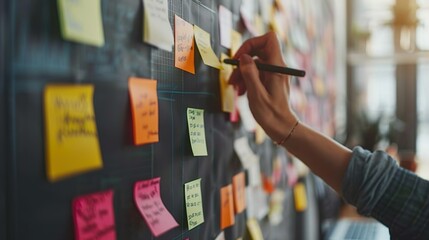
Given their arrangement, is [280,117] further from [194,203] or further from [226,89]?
[194,203]

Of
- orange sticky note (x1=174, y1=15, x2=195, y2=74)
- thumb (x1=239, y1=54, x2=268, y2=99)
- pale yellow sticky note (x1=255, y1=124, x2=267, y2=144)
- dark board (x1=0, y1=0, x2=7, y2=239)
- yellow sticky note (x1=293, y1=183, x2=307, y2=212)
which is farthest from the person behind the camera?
yellow sticky note (x1=293, y1=183, x2=307, y2=212)

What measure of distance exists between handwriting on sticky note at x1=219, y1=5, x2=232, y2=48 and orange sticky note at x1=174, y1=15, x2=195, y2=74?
15cm

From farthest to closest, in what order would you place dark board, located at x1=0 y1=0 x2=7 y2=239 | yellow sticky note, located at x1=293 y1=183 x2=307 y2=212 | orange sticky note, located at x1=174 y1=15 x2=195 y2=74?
yellow sticky note, located at x1=293 y1=183 x2=307 y2=212 → orange sticky note, located at x1=174 y1=15 x2=195 y2=74 → dark board, located at x1=0 y1=0 x2=7 y2=239

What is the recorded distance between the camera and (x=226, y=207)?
0.84 m

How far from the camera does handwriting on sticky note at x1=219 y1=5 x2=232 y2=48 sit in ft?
2.64

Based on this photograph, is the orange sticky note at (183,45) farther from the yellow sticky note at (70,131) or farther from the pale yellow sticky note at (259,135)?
the pale yellow sticky note at (259,135)

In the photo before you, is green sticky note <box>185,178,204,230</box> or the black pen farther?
the black pen

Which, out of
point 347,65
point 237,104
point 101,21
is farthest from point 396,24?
point 101,21

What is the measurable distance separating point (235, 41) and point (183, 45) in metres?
0.27

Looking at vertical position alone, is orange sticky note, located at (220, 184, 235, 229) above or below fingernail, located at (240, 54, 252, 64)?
below

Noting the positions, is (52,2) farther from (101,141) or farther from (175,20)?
(175,20)

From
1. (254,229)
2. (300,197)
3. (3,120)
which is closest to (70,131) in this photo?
(3,120)

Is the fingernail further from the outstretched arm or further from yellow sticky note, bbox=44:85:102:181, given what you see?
yellow sticky note, bbox=44:85:102:181

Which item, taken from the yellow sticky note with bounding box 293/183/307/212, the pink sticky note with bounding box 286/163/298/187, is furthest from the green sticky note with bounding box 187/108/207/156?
the yellow sticky note with bounding box 293/183/307/212
